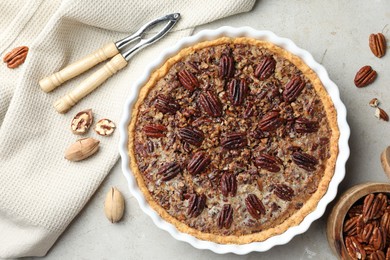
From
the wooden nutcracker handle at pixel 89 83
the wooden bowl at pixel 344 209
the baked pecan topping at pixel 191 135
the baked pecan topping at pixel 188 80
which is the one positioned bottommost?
the wooden bowl at pixel 344 209

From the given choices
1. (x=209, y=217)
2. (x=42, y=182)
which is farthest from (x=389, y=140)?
(x=42, y=182)

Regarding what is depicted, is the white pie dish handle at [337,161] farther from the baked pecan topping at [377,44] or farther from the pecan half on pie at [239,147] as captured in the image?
the baked pecan topping at [377,44]

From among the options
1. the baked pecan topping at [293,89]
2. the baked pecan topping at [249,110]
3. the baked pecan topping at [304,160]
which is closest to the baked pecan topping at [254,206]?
the baked pecan topping at [304,160]

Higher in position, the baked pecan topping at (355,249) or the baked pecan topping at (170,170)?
the baked pecan topping at (170,170)

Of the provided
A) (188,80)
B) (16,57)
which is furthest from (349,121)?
(16,57)

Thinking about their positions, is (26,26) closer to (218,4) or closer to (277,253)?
(218,4)

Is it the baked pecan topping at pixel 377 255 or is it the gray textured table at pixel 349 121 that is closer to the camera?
the baked pecan topping at pixel 377 255

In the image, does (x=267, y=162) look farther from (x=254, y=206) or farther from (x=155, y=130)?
(x=155, y=130)
